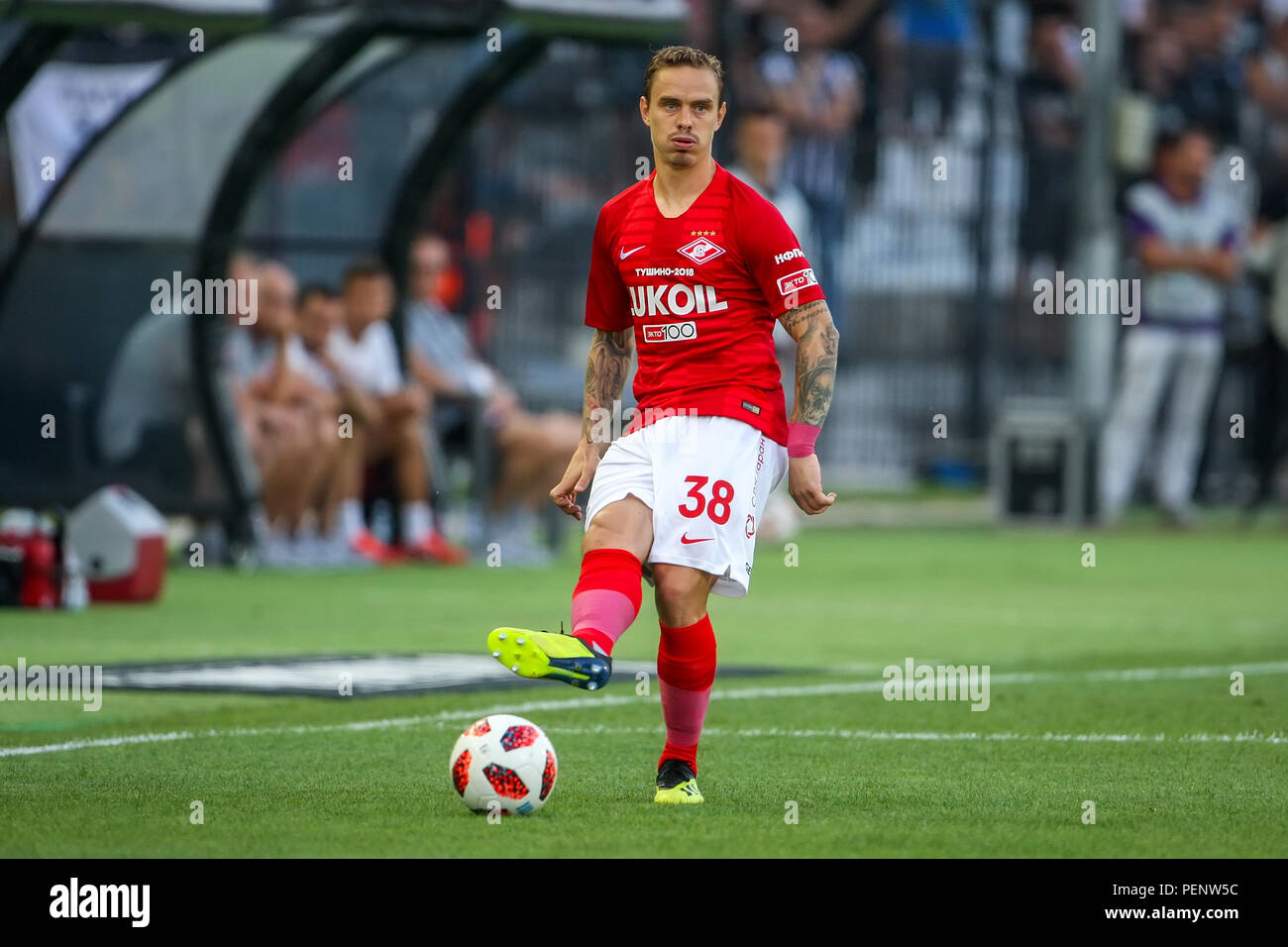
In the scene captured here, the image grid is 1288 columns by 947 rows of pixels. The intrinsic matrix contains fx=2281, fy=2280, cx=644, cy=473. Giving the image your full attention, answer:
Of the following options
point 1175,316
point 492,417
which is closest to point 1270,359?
point 1175,316

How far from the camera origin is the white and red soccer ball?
605cm

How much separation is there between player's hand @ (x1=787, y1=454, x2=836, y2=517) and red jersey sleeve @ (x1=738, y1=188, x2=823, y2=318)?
0.44 meters

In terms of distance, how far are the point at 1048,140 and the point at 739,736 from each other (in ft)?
61.4

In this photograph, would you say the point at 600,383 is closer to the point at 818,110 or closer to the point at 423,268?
the point at 423,268

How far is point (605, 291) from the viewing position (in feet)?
22.5

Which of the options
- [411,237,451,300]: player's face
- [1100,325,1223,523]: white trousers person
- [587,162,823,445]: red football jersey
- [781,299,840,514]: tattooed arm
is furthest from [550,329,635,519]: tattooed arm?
[1100,325,1223,523]: white trousers person

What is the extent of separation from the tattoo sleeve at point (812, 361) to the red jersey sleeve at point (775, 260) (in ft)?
0.12

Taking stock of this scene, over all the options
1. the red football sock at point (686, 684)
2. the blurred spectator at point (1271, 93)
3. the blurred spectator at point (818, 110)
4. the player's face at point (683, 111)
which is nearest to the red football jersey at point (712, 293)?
the player's face at point (683, 111)

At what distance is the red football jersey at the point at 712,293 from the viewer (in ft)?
21.3

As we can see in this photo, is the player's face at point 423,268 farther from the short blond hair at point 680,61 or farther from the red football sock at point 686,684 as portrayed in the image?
the red football sock at point 686,684

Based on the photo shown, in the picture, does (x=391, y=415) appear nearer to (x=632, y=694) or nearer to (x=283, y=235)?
(x=283, y=235)

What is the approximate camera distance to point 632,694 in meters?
9.35

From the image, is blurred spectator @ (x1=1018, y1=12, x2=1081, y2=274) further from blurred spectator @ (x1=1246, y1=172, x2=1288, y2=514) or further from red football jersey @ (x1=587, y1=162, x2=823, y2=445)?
red football jersey @ (x1=587, y1=162, x2=823, y2=445)
